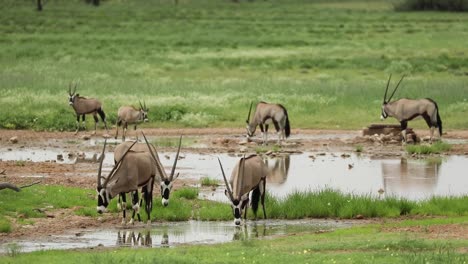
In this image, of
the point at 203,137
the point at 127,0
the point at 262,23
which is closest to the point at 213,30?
the point at 262,23

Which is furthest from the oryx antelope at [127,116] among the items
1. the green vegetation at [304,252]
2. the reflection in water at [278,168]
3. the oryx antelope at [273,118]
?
the green vegetation at [304,252]

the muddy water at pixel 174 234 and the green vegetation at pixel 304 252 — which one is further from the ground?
the green vegetation at pixel 304 252

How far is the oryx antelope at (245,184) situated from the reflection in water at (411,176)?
3.76 meters

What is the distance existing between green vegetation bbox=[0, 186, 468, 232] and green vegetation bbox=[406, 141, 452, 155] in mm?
9259

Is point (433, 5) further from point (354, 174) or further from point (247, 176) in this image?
point (247, 176)

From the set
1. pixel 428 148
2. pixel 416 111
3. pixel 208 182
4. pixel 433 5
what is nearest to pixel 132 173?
pixel 208 182

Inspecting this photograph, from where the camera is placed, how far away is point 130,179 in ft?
66.7

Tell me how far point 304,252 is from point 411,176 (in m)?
11.6

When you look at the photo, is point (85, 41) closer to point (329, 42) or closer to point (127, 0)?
point (329, 42)

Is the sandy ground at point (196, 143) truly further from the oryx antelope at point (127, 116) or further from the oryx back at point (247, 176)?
the oryx back at point (247, 176)

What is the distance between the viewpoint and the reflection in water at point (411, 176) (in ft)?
81.4

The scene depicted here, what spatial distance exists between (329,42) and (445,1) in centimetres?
3190

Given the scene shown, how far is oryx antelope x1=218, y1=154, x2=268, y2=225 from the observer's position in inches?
769

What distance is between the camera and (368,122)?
37969 mm
